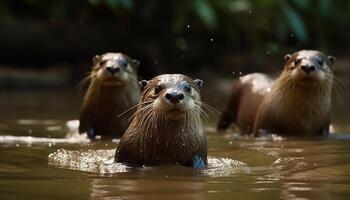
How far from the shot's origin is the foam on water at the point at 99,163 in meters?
4.05

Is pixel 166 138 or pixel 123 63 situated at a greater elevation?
pixel 123 63

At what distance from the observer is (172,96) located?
404 cm

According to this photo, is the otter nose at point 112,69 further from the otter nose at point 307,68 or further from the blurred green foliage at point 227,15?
the blurred green foliage at point 227,15

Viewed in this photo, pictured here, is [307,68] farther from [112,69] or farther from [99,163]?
[99,163]

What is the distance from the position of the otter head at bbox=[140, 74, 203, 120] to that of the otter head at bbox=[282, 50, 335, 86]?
1.21m

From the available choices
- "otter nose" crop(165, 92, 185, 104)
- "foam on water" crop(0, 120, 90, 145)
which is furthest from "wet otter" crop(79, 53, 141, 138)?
"otter nose" crop(165, 92, 185, 104)

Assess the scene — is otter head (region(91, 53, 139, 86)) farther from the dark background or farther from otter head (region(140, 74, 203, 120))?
the dark background

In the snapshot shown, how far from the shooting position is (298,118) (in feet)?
19.2

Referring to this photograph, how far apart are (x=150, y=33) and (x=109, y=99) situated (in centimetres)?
411

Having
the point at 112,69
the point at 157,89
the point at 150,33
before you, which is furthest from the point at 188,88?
the point at 150,33

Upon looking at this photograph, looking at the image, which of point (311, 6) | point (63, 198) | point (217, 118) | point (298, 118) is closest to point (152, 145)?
point (63, 198)

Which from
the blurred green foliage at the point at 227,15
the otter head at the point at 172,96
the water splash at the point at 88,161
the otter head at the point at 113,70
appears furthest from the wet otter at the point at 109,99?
the blurred green foliage at the point at 227,15

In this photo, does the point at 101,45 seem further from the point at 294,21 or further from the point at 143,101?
the point at 143,101

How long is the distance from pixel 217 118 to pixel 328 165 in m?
3.12
